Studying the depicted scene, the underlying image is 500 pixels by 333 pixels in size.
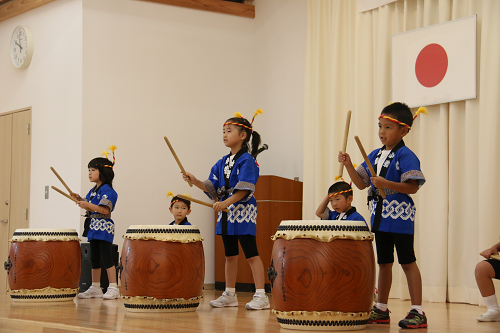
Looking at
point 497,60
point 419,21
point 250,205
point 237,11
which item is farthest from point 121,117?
point 497,60

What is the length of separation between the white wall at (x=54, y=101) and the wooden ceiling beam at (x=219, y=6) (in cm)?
93

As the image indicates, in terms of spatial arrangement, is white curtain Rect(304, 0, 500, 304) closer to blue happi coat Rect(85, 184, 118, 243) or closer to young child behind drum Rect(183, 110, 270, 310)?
young child behind drum Rect(183, 110, 270, 310)

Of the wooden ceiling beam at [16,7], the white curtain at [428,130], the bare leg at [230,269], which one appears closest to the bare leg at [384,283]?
the bare leg at [230,269]

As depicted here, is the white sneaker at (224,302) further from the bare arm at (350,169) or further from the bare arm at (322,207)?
the bare arm at (350,169)

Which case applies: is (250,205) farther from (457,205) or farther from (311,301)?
(457,205)

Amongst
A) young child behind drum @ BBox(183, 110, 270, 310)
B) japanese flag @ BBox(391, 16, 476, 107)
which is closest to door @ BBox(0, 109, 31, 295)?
young child behind drum @ BBox(183, 110, 270, 310)

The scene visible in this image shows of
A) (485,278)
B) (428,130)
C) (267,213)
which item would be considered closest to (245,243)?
(485,278)

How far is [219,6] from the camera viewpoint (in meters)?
6.00

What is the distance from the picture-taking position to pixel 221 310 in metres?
3.37

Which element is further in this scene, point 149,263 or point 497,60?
point 497,60

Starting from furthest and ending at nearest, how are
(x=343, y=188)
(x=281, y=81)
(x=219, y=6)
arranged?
(x=219, y=6), (x=281, y=81), (x=343, y=188)

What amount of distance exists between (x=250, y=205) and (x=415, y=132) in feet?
5.43

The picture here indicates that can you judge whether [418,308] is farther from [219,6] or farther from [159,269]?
[219,6]

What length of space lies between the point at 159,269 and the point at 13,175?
3.60 metres
